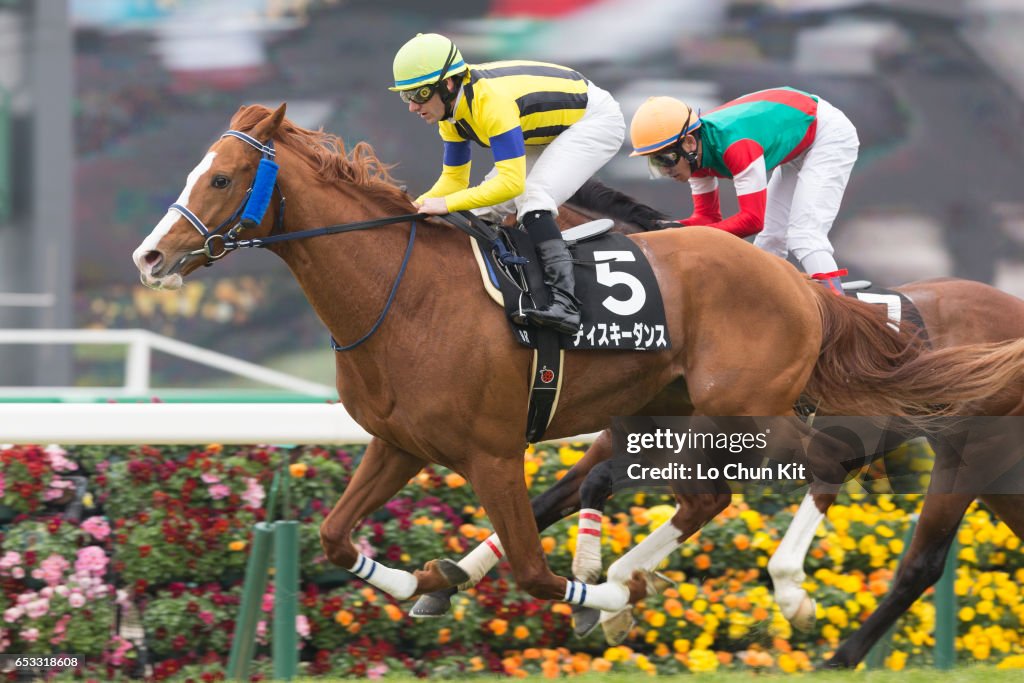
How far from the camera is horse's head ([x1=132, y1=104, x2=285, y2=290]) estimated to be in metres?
3.52

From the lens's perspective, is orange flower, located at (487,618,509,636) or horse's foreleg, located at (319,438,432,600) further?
orange flower, located at (487,618,509,636)

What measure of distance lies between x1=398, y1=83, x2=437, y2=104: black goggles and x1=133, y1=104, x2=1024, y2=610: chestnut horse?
0.91 ft

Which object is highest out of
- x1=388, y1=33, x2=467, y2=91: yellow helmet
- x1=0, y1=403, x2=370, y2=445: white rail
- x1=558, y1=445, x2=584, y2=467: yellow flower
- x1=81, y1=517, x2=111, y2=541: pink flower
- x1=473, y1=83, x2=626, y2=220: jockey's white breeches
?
x1=388, y1=33, x2=467, y2=91: yellow helmet

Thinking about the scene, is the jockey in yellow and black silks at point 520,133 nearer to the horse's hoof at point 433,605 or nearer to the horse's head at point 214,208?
the horse's head at point 214,208

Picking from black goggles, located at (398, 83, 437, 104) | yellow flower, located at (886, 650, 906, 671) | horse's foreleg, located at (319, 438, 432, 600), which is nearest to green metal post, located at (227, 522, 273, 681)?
horse's foreleg, located at (319, 438, 432, 600)

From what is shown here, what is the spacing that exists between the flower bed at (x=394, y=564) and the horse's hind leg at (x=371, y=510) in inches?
13.3

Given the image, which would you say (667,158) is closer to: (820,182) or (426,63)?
(820,182)

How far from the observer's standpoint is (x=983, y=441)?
452 centimetres

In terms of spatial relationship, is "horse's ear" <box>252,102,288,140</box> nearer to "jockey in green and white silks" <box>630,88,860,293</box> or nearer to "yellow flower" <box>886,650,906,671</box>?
"jockey in green and white silks" <box>630,88,860,293</box>

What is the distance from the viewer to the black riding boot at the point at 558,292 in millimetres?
3762

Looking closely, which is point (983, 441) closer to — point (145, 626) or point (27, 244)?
point (145, 626)

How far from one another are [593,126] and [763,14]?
4.84m

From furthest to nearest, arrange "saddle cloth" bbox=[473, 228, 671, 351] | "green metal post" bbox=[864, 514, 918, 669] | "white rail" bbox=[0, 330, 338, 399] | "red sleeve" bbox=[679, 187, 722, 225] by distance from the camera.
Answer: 1. "white rail" bbox=[0, 330, 338, 399]
2. "red sleeve" bbox=[679, 187, 722, 225]
3. "green metal post" bbox=[864, 514, 918, 669]
4. "saddle cloth" bbox=[473, 228, 671, 351]

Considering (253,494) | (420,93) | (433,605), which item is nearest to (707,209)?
(420,93)
